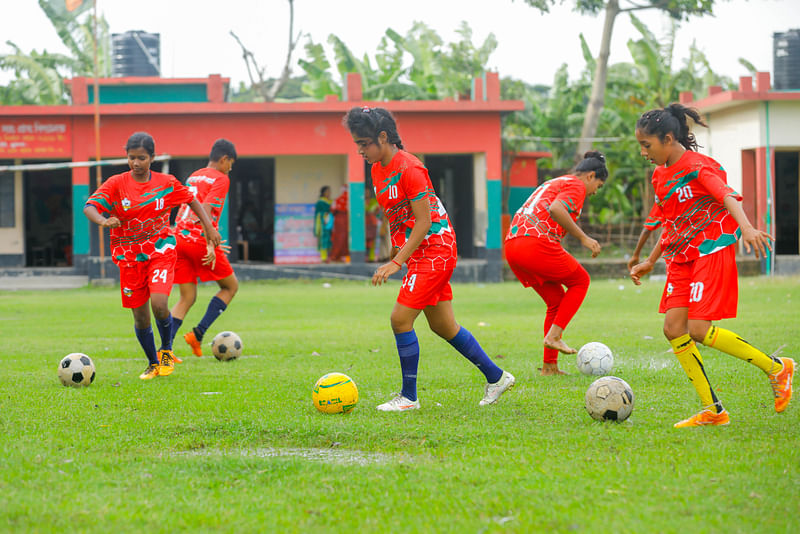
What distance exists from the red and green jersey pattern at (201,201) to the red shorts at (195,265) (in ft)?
0.25

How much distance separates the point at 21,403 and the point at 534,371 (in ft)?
13.3

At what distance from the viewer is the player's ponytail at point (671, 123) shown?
A: 5.77 metres

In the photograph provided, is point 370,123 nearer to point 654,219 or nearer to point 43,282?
point 654,219

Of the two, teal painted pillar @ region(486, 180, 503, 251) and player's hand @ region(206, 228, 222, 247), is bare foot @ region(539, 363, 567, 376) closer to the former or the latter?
player's hand @ region(206, 228, 222, 247)

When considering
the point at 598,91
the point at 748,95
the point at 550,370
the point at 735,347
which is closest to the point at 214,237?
the point at 550,370

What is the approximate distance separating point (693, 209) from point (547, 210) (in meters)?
2.51

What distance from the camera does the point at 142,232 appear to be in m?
8.03

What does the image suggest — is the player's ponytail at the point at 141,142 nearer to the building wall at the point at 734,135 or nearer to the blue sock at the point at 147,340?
the blue sock at the point at 147,340

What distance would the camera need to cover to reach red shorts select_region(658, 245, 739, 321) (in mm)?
5473

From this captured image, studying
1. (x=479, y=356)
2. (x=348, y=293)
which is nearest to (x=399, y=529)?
(x=479, y=356)

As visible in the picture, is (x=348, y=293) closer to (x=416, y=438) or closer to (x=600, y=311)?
(x=600, y=311)

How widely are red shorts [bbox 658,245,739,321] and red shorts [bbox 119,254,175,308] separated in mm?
4268

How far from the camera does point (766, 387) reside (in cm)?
704

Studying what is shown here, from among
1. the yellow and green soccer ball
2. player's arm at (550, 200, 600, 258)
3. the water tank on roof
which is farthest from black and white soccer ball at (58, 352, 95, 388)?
the water tank on roof
